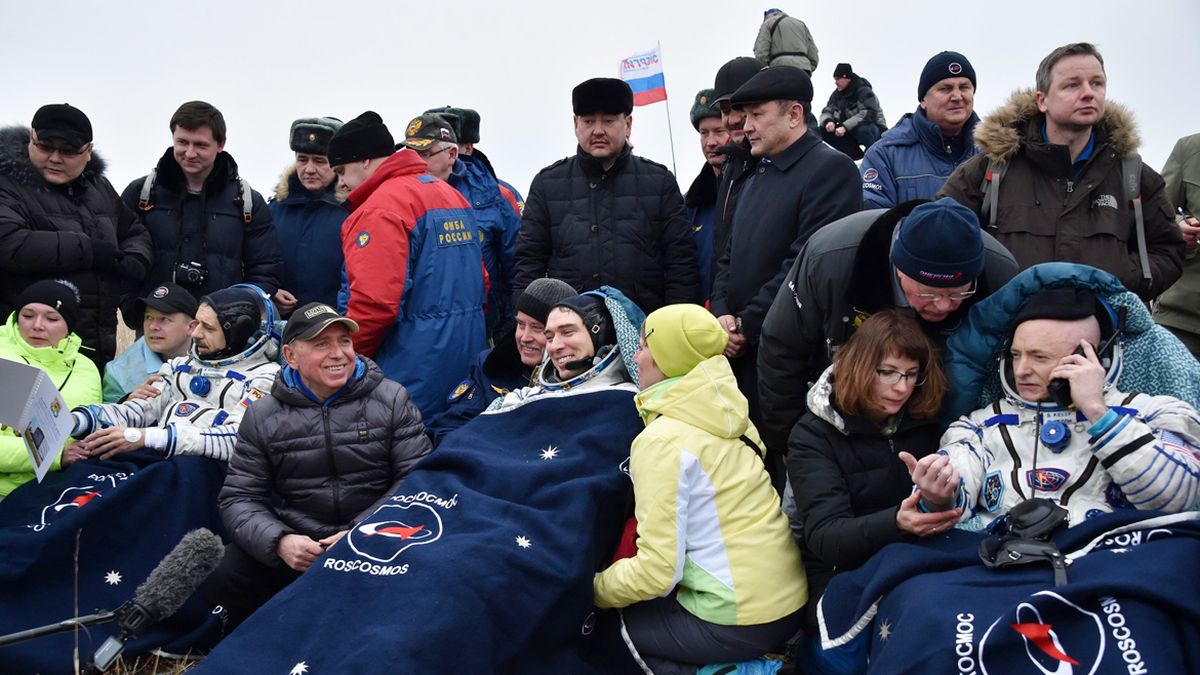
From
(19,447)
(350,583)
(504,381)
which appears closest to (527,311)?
(504,381)

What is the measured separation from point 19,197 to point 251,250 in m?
1.12

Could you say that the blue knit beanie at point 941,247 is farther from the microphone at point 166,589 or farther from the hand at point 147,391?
the hand at point 147,391

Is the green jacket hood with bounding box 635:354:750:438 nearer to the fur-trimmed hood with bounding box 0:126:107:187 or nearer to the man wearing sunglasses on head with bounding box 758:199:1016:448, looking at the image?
the man wearing sunglasses on head with bounding box 758:199:1016:448

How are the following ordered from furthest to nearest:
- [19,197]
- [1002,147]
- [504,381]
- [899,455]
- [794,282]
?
[19,197]
[504,381]
[1002,147]
[794,282]
[899,455]

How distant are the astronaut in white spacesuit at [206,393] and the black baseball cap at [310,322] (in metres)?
0.50

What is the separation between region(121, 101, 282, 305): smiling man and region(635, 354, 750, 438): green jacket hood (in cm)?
303

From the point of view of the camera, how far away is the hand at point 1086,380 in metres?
2.81

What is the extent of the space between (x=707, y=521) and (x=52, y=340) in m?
3.19

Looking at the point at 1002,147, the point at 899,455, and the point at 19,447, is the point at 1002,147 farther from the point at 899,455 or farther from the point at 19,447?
the point at 19,447

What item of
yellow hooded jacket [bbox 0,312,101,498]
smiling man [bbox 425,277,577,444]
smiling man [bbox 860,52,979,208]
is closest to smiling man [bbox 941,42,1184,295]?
smiling man [bbox 860,52,979,208]

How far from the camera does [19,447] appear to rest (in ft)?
13.9

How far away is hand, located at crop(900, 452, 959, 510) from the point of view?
2.89m

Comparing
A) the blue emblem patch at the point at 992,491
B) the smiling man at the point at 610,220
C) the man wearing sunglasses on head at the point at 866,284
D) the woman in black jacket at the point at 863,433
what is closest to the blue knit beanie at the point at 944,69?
the smiling man at the point at 610,220

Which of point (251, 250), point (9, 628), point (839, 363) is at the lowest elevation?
point (9, 628)
